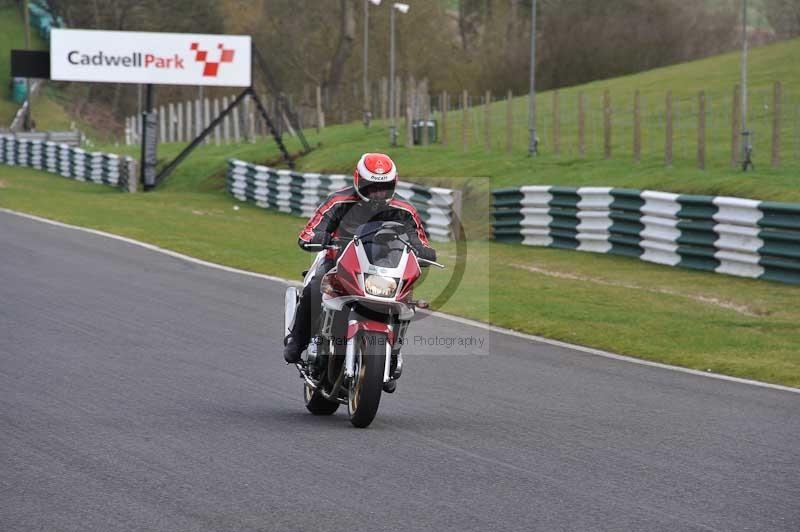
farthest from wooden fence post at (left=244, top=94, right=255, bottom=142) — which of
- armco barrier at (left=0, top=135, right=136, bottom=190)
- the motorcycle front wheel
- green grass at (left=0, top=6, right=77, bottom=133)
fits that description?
the motorcycle front wheel

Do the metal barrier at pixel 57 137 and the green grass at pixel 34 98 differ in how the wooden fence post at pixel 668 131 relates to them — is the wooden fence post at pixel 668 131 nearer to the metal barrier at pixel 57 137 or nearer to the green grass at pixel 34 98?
the metal barrier at pixel 57 137

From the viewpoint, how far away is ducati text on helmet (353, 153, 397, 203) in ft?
27.4

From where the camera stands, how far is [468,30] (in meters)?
89.3

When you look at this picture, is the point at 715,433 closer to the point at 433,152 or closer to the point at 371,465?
the point at 371,465

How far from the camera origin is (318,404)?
911 centimetres

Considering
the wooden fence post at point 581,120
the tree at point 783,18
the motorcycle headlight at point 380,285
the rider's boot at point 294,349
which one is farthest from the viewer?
the tree at point 783,18

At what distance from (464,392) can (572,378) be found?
123 cm

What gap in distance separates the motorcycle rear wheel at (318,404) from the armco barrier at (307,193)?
1568 centimetres

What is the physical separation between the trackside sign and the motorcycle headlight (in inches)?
1275

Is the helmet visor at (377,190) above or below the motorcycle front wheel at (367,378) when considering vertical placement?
above

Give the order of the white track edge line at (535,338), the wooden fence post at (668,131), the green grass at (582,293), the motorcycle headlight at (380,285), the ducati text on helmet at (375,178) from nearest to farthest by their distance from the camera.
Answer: the motorcycle headlight at (380,285) < the ducati text on helmet at (375,178) < the white track edge line at (535,338) < the green grass at (582,293) < the wooden fence post at (668,131)


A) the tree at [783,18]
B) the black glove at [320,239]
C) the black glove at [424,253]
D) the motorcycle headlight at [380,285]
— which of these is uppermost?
the tree at [783,18]

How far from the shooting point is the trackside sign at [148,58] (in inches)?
1556

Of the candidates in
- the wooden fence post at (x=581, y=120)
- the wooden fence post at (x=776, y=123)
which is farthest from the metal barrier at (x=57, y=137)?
the wooden fence post at (x=776, y=123)
